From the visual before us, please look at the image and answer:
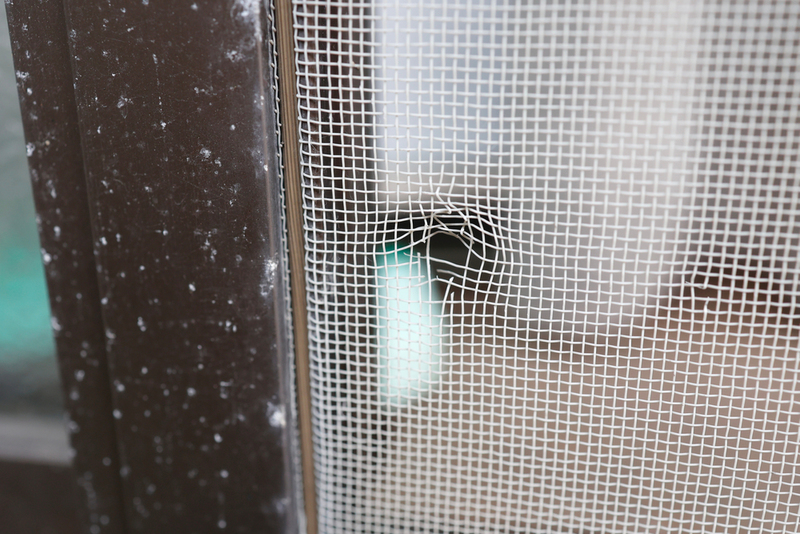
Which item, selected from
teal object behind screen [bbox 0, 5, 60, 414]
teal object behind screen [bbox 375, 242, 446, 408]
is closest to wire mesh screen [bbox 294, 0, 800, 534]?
teal object behind screen [bbox 375, 242, 446, 408]

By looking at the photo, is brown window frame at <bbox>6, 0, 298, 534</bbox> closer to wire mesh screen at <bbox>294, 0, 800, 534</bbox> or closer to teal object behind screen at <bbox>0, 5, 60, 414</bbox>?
wire mesh screen at <bbox>294, 0, 800, 534</bbox>

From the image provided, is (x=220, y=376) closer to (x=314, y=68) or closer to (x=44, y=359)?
(x=314, y=68)

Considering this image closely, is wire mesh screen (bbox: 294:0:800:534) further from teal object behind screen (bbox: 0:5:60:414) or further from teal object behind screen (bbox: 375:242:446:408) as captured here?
teal object behind screen (bbox: 0:5:60:414)

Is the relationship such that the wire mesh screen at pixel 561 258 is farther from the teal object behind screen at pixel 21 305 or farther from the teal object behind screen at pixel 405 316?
the teal object behind screen at pixel 21 305

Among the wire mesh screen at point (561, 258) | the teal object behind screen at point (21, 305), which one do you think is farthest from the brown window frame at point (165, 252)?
the teal object behind screen at point (21, 305)

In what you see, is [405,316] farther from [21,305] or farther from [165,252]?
[21,305]

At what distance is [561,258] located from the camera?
1.62 ft

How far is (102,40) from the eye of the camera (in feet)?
1.48

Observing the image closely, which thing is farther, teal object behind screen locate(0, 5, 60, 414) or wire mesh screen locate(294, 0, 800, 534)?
teal object behind screen locate(0, 5, 60, 414)

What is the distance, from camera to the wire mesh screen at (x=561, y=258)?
0.45 m

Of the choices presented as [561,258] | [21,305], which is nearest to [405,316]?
[561,258]

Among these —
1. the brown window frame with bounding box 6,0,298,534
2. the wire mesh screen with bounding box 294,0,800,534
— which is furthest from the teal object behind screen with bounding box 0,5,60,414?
the wire mesh screen with bounding box 294,0,800,534

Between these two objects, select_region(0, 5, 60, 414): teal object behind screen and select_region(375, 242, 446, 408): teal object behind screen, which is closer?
select_region(375, 242, 446, 408): teal object behind screen

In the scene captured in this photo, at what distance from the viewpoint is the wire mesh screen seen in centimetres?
45
